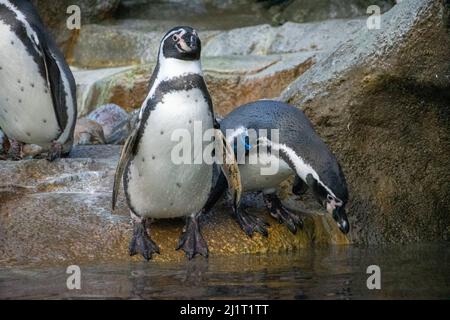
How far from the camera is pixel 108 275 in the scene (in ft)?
15.4

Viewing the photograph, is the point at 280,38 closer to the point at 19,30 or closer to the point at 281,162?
the point at 19,30

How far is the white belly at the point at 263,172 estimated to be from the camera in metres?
5.62

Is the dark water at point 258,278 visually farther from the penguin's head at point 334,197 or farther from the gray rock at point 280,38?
the gray rock at point 280,38

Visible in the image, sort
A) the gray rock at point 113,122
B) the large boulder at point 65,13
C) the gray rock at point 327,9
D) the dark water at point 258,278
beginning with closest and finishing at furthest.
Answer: the dark water at point 258,278 → the gray rock at point 113,122 → the large boulder at point 65,13 → the gray rock at point 327,9

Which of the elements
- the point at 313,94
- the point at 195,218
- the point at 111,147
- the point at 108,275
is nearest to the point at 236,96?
the point at 111,147

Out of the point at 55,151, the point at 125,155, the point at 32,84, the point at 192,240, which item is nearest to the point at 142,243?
the point at 192,240

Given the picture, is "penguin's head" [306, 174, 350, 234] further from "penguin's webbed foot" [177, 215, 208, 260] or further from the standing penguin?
the standing penguin

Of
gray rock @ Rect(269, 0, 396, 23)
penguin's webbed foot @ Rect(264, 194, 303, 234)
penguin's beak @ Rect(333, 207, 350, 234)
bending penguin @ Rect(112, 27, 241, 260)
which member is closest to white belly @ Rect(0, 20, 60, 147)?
bending penguin @ Rect(112, 27, 241, 260)

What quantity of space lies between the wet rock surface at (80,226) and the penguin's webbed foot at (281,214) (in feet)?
0.16

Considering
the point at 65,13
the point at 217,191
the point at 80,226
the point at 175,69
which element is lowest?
the point at 80,226

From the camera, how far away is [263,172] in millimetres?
5695

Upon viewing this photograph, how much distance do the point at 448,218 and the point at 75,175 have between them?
8.46 ft

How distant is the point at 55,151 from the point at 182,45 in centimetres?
172

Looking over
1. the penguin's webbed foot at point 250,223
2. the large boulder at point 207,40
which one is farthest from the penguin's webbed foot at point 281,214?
the large boulder at point 207,40
